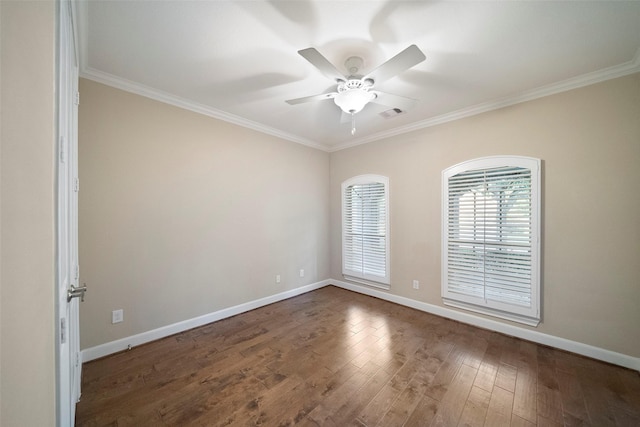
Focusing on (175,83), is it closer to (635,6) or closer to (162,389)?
(162,389)

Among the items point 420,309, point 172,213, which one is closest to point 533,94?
point 420,309

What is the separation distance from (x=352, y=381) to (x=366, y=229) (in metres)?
2.46

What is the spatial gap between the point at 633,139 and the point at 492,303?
6.64ft

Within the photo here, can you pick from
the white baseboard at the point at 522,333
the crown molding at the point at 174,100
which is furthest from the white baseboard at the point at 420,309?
the crown molding at the point at 174,100

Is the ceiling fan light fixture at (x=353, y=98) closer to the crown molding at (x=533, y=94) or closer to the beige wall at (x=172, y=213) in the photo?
the crown molding at (x=533, y=94)

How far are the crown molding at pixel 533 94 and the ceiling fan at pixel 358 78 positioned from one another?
3.99ft

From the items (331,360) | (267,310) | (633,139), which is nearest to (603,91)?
(633,139)

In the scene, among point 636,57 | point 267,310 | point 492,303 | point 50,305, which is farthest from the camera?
point 267,310

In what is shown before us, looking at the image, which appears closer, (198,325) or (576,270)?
(576,270)

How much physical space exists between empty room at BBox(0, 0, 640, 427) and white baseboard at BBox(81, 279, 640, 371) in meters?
0.02

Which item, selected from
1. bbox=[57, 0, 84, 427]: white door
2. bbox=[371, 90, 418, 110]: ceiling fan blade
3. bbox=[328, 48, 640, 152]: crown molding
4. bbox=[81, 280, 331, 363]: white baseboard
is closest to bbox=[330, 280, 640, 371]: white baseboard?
bbox=[81, 280, 331, 363]: white baseboard

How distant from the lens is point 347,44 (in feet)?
6.07

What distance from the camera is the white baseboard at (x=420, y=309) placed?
218cm

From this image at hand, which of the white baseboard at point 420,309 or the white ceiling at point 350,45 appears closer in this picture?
the white ceiling at point 350,45
